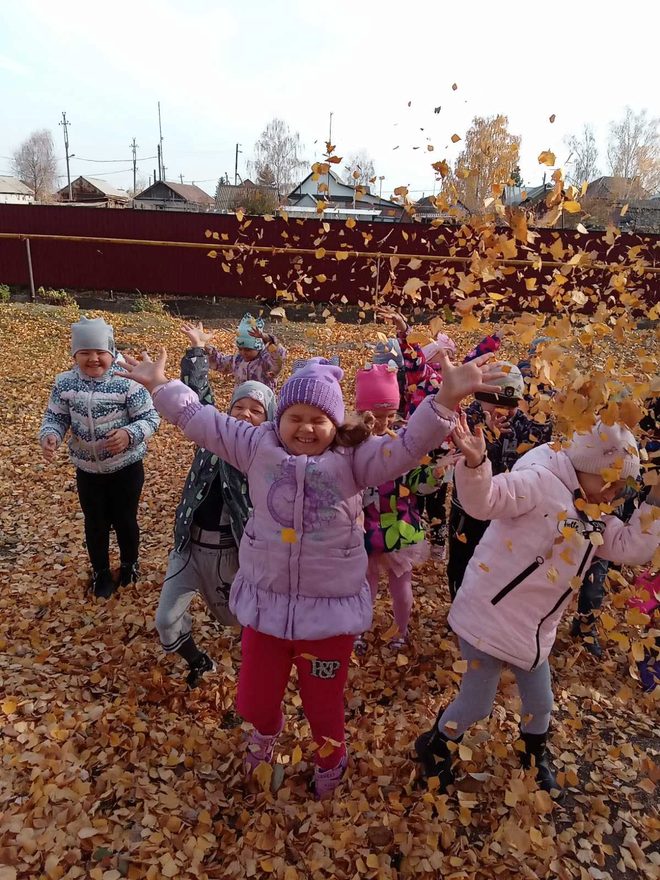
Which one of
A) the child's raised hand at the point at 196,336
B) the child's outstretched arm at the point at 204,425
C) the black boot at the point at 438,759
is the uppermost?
the child's raised hand at the point at 196,336

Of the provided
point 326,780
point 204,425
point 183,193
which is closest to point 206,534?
point 204,425

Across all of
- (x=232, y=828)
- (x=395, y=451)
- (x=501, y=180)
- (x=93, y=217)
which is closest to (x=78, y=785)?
(x=232, y=828)

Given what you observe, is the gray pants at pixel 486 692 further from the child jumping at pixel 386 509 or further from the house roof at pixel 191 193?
the house roof at pixel 191 193

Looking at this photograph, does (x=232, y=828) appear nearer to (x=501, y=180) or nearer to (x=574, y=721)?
(x=574, y=721)

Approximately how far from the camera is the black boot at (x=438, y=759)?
276 centimetres

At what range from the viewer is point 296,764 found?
9.39 ft

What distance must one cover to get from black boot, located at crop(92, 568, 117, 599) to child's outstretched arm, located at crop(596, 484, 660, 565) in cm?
324

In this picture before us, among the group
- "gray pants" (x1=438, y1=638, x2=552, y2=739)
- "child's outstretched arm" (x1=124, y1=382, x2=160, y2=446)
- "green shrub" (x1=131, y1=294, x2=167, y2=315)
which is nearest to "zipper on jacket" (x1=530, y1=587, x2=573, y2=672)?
"gray pants" (x1=438, y1=638, x2=552, y2=739)

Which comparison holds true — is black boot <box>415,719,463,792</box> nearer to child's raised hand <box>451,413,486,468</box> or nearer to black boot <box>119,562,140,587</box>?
child's raised hand <box>451,413,486,468</box>

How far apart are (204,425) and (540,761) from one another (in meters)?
2.19

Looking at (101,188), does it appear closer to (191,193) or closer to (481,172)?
(191,193)

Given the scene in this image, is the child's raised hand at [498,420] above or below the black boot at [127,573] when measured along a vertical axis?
above

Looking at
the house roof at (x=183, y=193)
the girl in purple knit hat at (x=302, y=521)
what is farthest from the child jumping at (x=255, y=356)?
the house roof at (x=183, y=193)

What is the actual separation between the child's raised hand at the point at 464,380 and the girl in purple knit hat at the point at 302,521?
256mm
